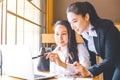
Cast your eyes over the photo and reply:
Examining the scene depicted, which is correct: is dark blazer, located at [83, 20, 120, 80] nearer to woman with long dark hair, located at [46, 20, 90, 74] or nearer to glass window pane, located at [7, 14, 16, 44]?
woman with long dark hair, located at [46, 20, 90, 74]

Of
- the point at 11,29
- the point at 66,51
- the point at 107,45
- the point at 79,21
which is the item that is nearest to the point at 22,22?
the point at 11,29

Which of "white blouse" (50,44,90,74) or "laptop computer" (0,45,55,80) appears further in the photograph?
"white blouse" (50,44,90,74)

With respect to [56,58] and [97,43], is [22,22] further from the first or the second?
[97,43]

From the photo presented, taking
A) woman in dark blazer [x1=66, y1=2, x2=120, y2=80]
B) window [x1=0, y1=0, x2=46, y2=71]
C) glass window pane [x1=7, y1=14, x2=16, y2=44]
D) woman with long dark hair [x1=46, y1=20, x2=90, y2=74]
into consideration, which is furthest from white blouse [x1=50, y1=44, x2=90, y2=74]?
glass window pane [x1=7, y1=14, x2=16, y2=44]

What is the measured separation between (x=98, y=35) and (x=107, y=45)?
0.07 metres

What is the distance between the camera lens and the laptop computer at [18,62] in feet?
3.75

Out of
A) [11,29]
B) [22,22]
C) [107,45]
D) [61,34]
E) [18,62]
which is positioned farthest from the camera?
[22,22]

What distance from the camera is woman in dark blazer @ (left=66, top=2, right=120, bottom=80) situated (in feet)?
3.47

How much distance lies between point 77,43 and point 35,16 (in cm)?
103

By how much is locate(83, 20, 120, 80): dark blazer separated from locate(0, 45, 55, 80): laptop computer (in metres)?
0.31

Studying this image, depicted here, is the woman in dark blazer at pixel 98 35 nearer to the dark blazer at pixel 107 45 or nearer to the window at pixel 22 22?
the dark blazer at pixel 107 45

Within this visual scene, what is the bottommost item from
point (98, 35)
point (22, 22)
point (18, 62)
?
point (18, 62)

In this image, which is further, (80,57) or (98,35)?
(80,57)

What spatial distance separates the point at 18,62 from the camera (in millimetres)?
1191
